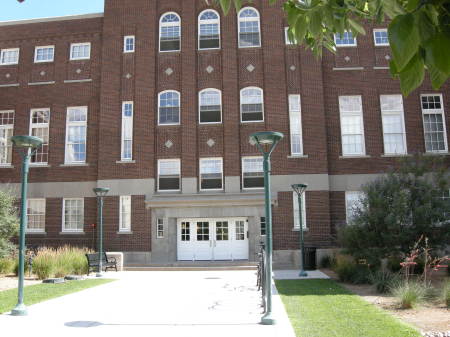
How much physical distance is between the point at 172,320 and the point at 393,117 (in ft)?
66.0

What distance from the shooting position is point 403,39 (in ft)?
4.79

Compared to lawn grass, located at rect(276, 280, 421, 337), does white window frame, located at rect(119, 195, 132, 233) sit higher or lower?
higher

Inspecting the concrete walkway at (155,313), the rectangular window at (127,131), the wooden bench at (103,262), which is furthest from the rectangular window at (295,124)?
the wooden bench at (103,262)

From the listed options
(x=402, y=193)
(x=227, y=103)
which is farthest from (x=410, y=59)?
(x=227, y=103)

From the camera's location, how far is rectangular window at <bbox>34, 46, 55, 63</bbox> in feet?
91.4

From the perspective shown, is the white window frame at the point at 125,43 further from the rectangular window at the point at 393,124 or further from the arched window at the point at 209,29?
the rectangular window at the point at 393,124

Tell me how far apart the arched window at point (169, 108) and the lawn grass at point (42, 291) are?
11164mm

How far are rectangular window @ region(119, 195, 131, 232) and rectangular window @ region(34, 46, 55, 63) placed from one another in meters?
10.6

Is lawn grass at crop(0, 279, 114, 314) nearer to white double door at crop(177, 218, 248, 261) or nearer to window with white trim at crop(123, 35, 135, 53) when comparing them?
white double door at crop(177, 218, 248, 261)

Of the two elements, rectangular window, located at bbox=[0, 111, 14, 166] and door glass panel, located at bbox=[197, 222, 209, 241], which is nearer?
door glass panel, located at bbox=[197, 222, 209, 241]

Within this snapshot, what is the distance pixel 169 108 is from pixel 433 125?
51.3ft

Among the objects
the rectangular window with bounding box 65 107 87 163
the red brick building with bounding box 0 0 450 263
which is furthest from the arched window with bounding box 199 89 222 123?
the rectangular window with bounding box 65 107 87 163

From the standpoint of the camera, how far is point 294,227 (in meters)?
24.0

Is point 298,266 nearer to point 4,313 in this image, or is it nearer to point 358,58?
point 358,58
